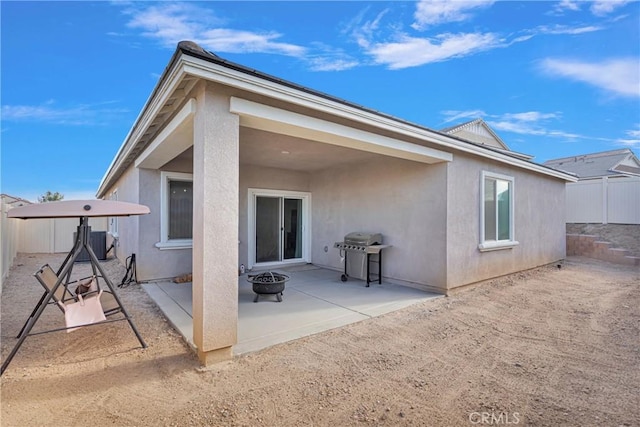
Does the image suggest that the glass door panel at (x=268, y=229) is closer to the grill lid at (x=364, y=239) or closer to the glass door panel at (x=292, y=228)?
the glass door panel at (x=292, y=228)

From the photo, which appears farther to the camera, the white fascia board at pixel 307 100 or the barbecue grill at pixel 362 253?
the barbecue grill at pixel 362 253

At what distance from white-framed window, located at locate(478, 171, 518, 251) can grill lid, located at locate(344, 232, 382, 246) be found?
7.45 ft

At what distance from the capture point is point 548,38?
7.83 meters

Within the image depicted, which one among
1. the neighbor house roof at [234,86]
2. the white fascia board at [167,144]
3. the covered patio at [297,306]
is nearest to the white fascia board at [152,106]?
the neighbor house roof at [234,86]

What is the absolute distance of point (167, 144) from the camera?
4.92 metres

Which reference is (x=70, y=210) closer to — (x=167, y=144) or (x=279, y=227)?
(x=167, y=144)

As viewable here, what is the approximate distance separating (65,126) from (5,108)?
2.96m

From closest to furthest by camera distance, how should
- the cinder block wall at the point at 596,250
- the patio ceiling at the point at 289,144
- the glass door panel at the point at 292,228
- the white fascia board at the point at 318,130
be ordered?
the white fascia board at the point at 318,130
the patio ceiling at the point at 289,144
the glass door panel at the point at 292,228
the cinder block wall at the point at 596,250

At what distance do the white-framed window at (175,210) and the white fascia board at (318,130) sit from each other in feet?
14.1

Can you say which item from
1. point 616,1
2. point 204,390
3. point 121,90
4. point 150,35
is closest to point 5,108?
point 121,90

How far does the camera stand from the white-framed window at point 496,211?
271 inches

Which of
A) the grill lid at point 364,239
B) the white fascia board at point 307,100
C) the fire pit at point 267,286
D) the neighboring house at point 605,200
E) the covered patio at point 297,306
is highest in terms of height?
the white fascia board at point 307,100

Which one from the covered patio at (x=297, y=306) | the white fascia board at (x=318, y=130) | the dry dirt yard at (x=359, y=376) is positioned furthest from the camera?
the covered patio at (x=297, y=306)

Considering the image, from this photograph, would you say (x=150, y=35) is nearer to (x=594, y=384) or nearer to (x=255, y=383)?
(x=255, y=383)
